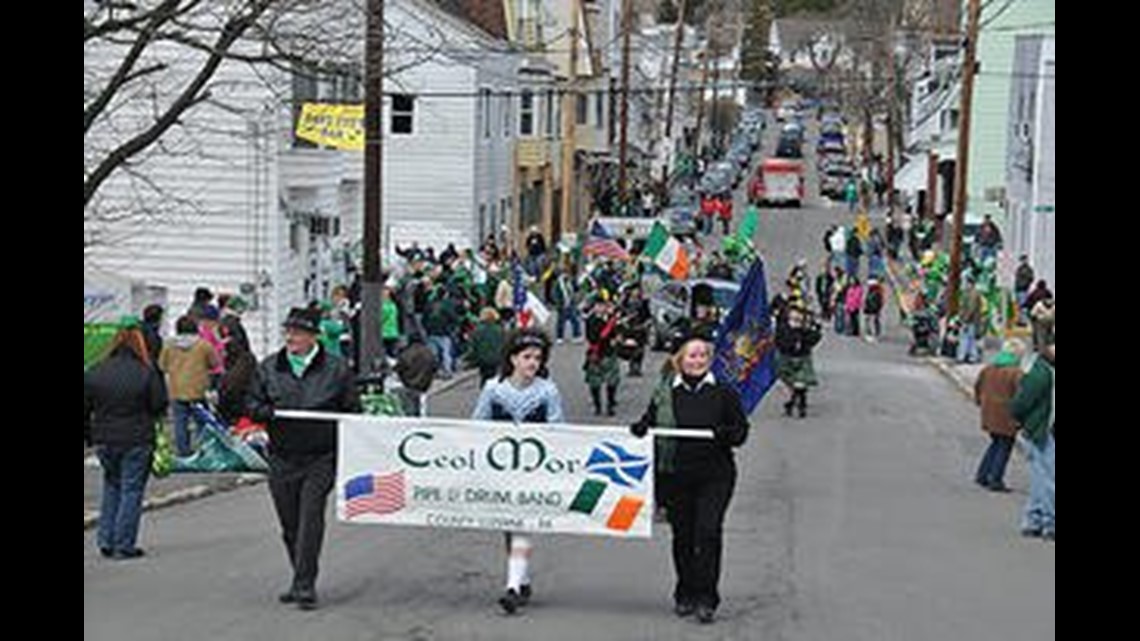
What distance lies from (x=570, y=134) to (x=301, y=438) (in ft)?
176

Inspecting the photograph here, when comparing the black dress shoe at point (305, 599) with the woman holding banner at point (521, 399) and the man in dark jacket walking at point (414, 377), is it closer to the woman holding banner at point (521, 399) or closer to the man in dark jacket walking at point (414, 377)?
the woman holding banner at point (521, 399)

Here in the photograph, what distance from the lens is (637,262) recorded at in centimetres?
3928

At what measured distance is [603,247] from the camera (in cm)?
4031

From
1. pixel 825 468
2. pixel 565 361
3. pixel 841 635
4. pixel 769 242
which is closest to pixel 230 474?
pixel 825 468

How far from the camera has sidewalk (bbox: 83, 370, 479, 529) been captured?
16.9m

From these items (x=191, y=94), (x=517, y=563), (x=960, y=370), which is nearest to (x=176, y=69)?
(x=191, y=94)

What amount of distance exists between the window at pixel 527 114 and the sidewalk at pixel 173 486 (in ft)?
115

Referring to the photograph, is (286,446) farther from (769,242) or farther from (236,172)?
(769,242)

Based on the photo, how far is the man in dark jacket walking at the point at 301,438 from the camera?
11430mm

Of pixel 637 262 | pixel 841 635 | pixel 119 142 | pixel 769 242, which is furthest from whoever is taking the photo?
pixel 769 242

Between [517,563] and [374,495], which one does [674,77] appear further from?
[517,563]

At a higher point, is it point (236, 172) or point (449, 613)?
point (236, 172)
